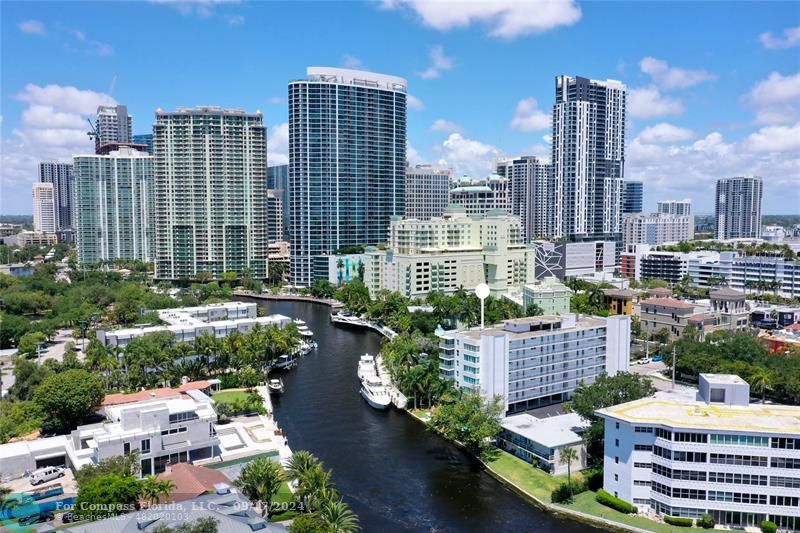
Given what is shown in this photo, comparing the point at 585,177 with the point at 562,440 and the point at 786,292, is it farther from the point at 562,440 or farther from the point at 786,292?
the point at 562,440

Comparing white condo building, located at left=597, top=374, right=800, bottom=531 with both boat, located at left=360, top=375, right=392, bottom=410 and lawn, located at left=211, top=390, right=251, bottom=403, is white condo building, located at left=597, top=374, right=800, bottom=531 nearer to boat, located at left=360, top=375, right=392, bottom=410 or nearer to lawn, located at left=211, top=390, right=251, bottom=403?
boat, located at left=360, top=375, right=392, bottom=410

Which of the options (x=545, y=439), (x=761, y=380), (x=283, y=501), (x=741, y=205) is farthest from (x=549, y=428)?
(x=741, y=205)

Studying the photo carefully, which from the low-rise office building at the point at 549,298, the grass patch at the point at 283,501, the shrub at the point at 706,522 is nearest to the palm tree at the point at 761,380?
the shrub at the point at 706,522

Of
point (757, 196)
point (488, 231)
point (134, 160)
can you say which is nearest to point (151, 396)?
point (488, 231)

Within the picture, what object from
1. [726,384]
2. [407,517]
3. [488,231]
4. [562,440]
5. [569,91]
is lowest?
[407,517]

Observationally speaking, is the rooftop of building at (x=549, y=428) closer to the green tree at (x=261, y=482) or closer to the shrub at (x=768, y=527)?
the shrub at (x=768, y=527)
